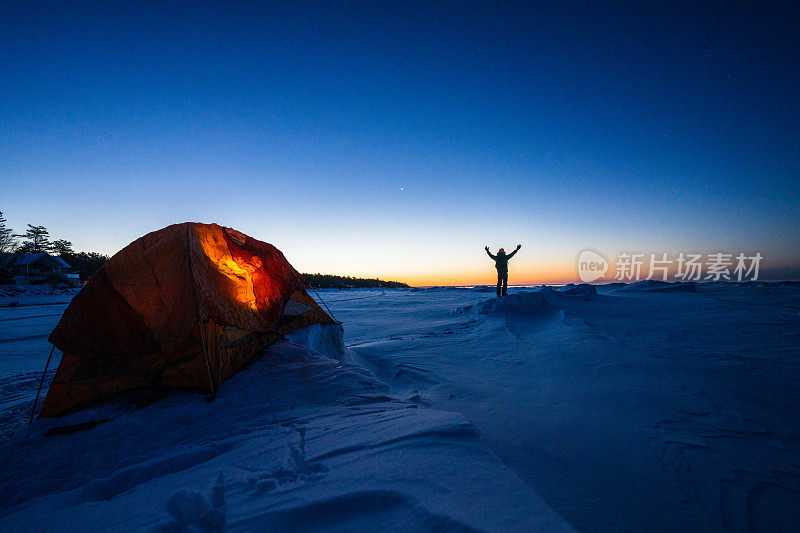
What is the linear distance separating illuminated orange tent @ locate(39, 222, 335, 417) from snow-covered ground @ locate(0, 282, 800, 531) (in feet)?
0.91

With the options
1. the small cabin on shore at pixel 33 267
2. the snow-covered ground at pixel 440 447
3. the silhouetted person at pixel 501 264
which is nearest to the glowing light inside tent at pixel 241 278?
the snow-covered ground at pixel 440 447

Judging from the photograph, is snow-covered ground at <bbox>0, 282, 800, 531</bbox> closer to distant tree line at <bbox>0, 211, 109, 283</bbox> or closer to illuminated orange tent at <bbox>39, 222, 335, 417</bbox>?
illuminated orange tent at <bbox>39, 222, 335, 417</bbox>

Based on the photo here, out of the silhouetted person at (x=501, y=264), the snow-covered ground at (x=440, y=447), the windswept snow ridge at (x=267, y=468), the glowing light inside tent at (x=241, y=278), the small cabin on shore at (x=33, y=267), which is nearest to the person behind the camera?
the windswept snow ridge at (x=267, y=468)

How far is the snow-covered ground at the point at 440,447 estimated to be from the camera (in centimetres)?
136

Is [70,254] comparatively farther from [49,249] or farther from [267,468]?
[267,468]

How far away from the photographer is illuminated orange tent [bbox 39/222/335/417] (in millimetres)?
3062

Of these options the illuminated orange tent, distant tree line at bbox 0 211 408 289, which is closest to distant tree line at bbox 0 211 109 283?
distant tree line at bbox 0 211 408 289

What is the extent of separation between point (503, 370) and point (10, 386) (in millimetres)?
6740

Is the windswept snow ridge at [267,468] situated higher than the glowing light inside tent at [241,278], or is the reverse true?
the glowing light inside tent at [241,278]

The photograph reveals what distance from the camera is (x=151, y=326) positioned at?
10.4 feet

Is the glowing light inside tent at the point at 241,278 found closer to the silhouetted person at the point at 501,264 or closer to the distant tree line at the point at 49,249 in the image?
the silhouetted person at the point at 501,264

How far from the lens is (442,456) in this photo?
1.67 metres

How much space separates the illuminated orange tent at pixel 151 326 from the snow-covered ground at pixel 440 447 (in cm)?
28

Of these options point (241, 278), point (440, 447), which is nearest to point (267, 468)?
point (440, 447)
